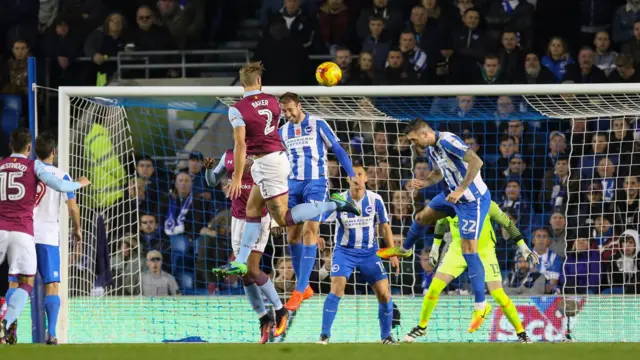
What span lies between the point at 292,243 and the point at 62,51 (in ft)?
22.2

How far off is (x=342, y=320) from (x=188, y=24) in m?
5.19

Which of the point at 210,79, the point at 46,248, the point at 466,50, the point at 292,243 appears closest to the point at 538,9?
the point at 466,50

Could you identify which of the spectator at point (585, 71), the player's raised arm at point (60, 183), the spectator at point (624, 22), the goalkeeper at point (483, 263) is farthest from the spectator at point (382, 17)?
the player's raised arm at point (60, 183)

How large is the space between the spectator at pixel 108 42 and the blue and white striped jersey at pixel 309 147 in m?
6.03

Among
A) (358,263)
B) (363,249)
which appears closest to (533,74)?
(363,249)

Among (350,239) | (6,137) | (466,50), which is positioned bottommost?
(350,239)

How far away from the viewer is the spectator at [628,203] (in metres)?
14.2

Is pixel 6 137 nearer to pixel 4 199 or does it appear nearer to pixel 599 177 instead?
pixel 4 199

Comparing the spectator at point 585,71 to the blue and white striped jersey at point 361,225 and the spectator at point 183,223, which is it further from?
the spectator at point 183,223

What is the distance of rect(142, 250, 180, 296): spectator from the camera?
1431 centimetres

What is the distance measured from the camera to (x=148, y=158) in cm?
1528

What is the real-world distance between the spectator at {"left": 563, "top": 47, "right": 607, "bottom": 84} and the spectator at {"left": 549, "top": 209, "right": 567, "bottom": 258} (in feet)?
6.64

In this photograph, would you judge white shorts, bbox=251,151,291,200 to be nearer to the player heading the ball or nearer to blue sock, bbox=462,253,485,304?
the player heading the ball

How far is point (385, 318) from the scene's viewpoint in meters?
13.1
